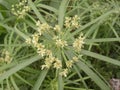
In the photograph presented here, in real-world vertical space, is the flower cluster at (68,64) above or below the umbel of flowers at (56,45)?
below

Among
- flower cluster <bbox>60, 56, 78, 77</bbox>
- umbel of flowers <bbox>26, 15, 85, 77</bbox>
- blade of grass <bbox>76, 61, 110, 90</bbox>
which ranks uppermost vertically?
umbel of flowers <bbox>26, 15, 85, 77</bbox>

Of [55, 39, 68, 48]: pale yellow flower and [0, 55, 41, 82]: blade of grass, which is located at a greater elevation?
[55, 39, 68, 48]: pale yellow flower

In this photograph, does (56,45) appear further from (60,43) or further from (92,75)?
(92,75)

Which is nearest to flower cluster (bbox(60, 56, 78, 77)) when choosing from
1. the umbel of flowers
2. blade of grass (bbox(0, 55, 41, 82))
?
the umbel of flowers

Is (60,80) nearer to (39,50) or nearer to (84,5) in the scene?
(39,50)

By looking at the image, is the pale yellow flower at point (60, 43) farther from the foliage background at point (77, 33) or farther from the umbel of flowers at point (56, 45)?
the foliage background at point (77, 33)

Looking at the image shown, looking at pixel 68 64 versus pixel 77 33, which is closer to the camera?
pixel 68 64

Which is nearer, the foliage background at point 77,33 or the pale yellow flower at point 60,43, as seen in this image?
the pale yellow flower at point 60,43

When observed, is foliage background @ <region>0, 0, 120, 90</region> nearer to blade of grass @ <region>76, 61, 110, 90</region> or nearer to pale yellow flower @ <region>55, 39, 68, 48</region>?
blade of grass @ <region>76, 61, 110, 90</region>

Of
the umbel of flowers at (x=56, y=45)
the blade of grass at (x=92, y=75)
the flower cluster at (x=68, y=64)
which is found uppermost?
the umbel of flowers at (x=56, y=45)

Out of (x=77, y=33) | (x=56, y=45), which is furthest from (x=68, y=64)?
(x=77, y=33)

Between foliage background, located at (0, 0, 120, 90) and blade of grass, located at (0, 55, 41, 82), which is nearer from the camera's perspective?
blade of grass, located at (0, 55, 41, 82)

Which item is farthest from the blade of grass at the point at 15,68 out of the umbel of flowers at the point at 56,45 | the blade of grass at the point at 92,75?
the blade of grass at the point at 92,75
